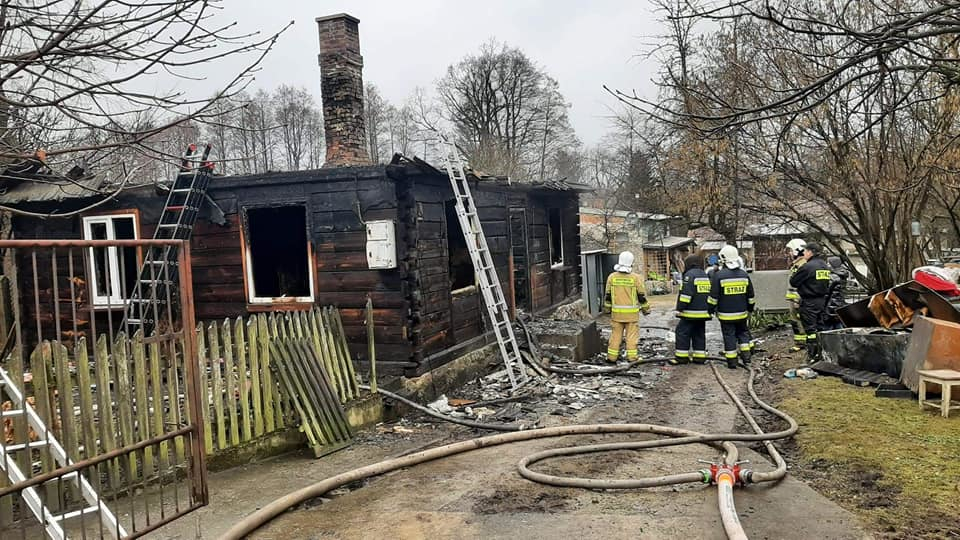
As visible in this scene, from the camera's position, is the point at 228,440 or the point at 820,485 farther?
the point at 228,440

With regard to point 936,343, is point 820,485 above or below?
below

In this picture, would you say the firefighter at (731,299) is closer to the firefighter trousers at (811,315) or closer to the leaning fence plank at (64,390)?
the firefighter trousers at (811,315)

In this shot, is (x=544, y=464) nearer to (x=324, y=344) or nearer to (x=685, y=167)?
(x=324, y=344)

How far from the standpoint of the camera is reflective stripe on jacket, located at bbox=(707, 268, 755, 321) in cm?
1037

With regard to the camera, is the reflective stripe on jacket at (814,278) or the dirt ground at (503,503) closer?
the dirt ground at (503,503)

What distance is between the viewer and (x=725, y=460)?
217 inches

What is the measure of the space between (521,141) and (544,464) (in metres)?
35.4

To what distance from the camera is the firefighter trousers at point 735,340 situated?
10.4m

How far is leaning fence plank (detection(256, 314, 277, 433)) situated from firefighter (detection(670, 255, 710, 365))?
6.33 m

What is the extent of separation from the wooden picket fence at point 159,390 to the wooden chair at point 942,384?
6170 millimetres

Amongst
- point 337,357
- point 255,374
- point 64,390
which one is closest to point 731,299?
point 337,357

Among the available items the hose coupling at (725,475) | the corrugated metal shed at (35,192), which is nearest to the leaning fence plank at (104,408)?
the hose coupling at (725,475)

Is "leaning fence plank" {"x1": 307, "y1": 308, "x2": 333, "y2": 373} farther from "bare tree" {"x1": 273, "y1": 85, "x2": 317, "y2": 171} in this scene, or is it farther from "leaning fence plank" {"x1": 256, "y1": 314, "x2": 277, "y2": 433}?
"bare tree" {"x1": 273, "y1": 85, "x2": 317, "y2": 171}

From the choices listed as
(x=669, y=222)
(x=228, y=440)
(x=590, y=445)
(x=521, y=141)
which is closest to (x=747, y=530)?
(x=590, y=445)
